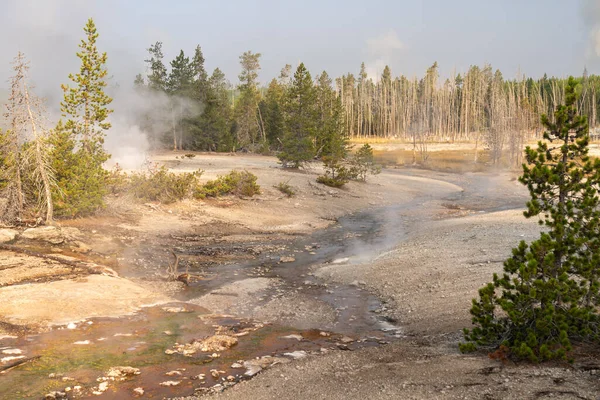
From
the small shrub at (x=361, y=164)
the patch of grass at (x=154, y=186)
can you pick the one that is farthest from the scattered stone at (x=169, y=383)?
the small shrub at (x=361, y=164)

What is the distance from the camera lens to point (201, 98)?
65.0 meters

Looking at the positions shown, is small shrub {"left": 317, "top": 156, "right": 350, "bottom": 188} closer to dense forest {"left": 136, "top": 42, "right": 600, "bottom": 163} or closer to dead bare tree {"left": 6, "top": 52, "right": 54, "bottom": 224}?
dense forest {"left": 136, "top": 42, "right": 600, "bottom": 163}

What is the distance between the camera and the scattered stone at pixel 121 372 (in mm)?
8758

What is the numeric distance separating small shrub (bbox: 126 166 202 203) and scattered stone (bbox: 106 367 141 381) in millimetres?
17857

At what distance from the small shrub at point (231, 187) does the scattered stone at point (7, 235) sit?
12.2 meters

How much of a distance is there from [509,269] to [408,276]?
688 centimetres

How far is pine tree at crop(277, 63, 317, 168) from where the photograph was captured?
42.8 meters

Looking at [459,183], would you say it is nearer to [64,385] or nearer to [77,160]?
[77,160]

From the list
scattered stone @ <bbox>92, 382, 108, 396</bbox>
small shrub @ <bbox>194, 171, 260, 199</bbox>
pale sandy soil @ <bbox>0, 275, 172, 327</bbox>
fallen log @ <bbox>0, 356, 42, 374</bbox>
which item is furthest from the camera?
small shrub @ <bbox>194, 171, 260, 199</bbox>

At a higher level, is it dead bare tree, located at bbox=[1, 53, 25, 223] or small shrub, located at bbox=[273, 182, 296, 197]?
dead bare tree, located at bbox=[1, 53, 25, 223]

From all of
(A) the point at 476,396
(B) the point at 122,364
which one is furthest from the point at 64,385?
(A) the point at 476,396

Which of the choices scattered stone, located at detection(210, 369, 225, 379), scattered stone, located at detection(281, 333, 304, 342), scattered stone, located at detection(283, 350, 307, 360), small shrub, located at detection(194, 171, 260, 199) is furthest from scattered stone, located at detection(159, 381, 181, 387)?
small shrub, located at detection(194, 171, 260, 199)

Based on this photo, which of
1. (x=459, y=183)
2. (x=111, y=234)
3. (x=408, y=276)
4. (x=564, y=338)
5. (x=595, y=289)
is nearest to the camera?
(x=564, y=338)

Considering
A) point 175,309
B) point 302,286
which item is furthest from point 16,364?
point 302,286
